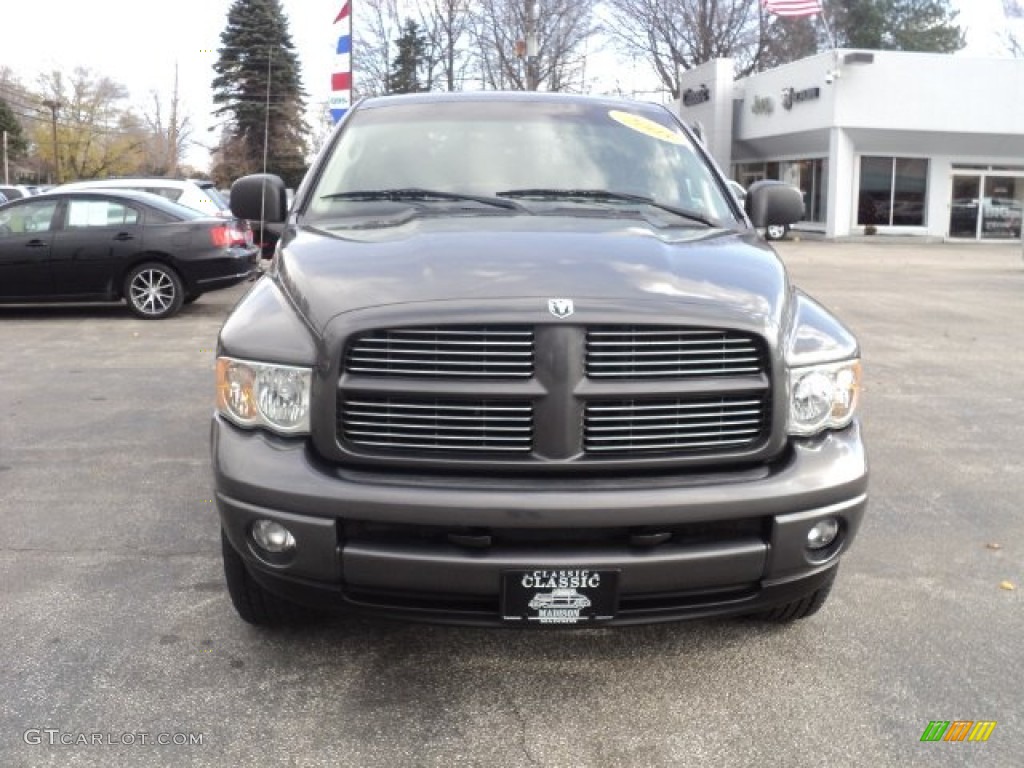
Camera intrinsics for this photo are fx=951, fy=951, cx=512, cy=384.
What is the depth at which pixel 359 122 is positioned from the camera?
4.37 meters

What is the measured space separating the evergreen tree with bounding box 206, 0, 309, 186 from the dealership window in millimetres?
18108

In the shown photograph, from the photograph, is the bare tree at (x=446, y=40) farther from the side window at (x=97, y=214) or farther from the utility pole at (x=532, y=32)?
the side window at (x=97, y=214)

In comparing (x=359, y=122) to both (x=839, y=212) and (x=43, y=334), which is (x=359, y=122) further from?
(x=839, y=212)

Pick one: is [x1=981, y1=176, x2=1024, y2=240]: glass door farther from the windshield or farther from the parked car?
the windshield

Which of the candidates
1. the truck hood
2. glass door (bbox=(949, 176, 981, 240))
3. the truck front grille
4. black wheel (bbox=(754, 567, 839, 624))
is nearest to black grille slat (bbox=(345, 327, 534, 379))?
the truck front grille

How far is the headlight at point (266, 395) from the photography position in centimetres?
275

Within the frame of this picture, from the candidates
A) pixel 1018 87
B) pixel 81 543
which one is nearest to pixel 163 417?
pixel 81 543

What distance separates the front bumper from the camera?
8.43 ft

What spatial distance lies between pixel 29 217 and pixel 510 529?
10.5m

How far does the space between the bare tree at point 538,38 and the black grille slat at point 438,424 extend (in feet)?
139

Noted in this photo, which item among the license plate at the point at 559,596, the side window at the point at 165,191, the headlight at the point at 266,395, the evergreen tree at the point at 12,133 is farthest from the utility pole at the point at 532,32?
the evergreen tree at the point at 12,133

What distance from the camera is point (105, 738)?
2758mm

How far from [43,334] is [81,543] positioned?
6936 millimetres

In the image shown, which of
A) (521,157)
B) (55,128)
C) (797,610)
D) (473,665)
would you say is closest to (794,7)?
(521,157)
